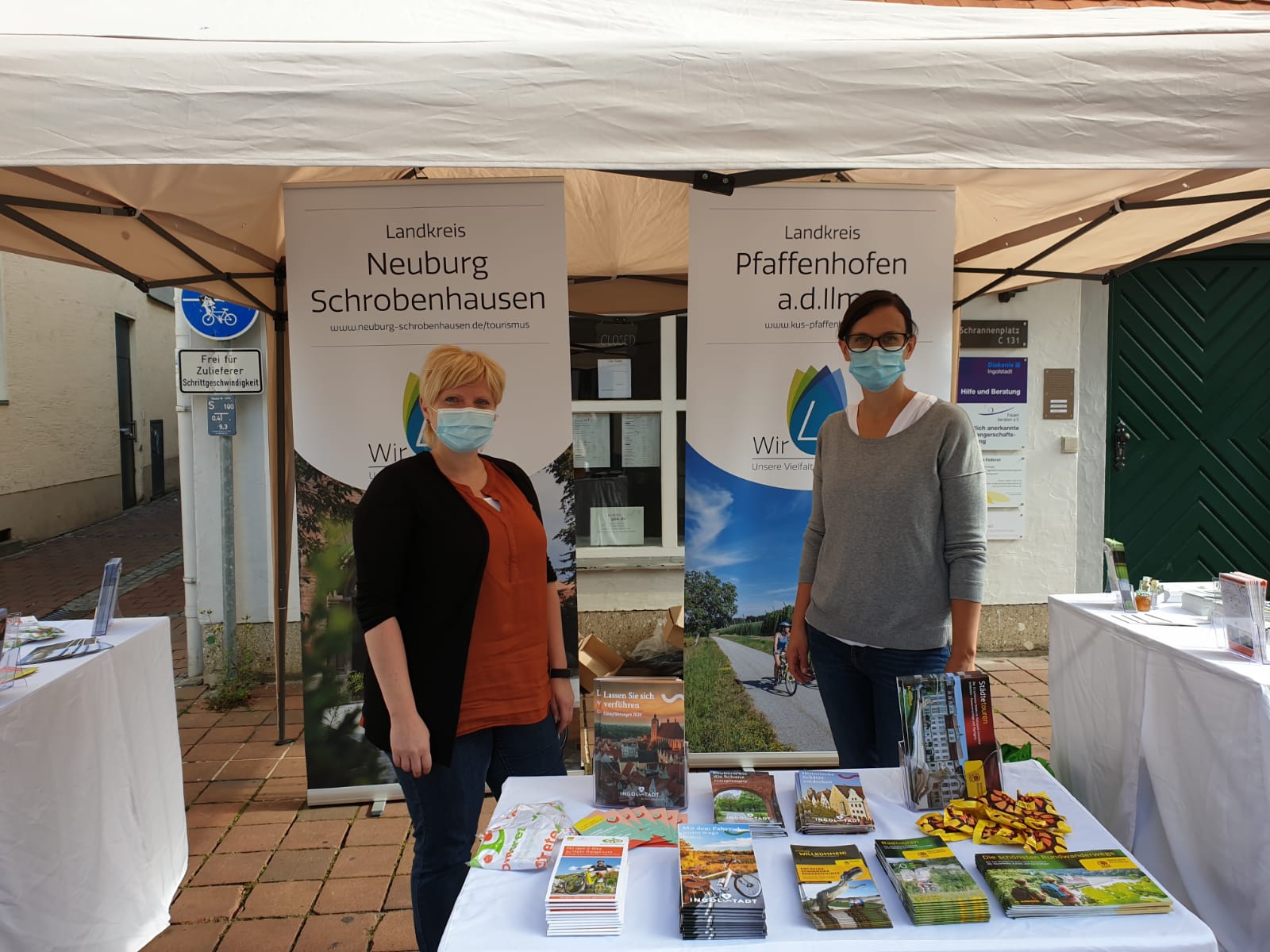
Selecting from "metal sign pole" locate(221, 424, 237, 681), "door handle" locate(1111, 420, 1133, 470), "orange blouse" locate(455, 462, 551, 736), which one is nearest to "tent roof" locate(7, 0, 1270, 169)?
"orange blouse" locate(455, 462, 551, 736)

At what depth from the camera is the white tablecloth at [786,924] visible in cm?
131

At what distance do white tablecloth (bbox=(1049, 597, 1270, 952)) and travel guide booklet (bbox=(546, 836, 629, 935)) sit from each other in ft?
5.41

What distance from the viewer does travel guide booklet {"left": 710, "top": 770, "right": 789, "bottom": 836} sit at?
1.68 m

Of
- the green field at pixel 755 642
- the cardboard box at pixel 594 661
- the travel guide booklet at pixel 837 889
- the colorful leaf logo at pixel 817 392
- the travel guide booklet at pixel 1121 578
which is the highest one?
the colorful leaf logo at pixel 817 392

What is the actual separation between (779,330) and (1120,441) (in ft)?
11.3

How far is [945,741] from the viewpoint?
176 cm

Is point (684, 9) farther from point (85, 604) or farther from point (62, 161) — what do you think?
point (85, 604)

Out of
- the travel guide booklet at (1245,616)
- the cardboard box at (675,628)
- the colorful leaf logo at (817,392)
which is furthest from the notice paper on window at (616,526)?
the travel guide booklet at (1245,616)

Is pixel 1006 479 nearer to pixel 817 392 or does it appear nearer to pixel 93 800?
pixel 817 392

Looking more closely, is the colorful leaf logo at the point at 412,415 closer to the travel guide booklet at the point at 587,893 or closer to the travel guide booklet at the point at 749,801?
the travel guide booklet at the point at 749,801

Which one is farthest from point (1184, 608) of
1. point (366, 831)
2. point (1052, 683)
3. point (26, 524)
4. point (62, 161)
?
point (26, 524)

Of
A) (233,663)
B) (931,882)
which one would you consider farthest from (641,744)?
(233,663)

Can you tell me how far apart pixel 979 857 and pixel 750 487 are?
6.13 ft

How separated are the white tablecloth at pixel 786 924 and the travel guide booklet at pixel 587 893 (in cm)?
2
